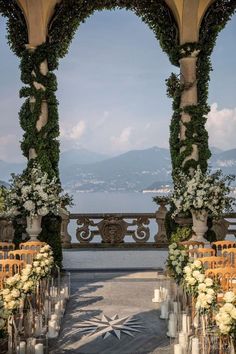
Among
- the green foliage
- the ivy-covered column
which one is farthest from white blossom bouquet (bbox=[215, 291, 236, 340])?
the ivy-covered column

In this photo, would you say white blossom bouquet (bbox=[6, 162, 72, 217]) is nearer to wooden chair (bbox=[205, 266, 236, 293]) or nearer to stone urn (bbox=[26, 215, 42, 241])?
stone urn (bbox=[26, 215, 42, 241])

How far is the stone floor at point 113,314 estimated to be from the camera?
21.7 feet

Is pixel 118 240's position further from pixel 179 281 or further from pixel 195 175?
pixel 179 281

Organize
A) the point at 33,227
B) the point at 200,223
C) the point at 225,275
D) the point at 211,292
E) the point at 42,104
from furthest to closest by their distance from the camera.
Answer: the point at 42,104 → the point at 200,223 → the point at 33,227 → the point at 225,275 → the point at 211,292

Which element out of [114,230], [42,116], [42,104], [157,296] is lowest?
[157,296]

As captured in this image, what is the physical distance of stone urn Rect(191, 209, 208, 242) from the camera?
1081 cm

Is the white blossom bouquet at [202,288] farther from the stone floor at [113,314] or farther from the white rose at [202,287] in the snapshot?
the stone floor at [113,314]

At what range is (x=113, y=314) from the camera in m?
8.13

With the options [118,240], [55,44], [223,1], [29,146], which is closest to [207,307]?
[29,146]

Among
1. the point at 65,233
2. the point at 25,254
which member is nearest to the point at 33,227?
the point at 25,254

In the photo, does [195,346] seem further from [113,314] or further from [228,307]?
[113,314]

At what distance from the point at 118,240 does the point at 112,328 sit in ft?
25.0

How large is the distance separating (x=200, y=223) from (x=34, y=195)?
3.28 metres

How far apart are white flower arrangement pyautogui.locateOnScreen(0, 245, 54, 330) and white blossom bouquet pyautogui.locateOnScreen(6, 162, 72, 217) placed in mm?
2869
